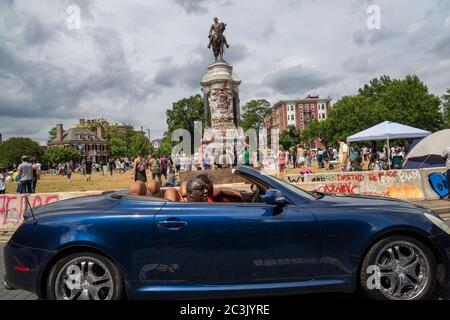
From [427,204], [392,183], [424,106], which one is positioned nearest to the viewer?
[427,204]

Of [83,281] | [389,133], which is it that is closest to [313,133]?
[389,133]

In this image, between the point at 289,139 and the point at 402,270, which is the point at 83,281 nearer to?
the point at 402,270

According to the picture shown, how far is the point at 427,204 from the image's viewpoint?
10148 millimetres

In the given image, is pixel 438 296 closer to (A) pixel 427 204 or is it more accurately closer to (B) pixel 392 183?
(A) pixel 427 204

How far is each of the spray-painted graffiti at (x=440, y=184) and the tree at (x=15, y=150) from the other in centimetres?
10072

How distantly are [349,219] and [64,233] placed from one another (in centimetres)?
265

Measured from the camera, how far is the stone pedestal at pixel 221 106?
942 inches

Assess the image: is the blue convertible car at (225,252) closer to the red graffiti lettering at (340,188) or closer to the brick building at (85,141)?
the red graffiti lettering at (340,188)

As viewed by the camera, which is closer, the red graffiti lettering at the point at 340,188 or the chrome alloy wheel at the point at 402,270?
the chrome alloy wheel at the point at 402,270

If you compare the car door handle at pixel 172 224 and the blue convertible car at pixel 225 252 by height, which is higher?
the car door handle at pixel 172 224

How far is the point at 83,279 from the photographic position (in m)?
3.50

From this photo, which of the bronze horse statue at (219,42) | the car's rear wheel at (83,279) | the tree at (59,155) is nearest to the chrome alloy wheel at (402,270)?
the car's rear wheel at (83,279)

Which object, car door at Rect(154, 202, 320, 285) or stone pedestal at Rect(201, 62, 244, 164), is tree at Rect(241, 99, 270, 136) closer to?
stone pedestal at Rect(201, 62, 244, 164)

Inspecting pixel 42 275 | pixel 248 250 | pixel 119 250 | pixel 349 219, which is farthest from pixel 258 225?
pixel 42 275
